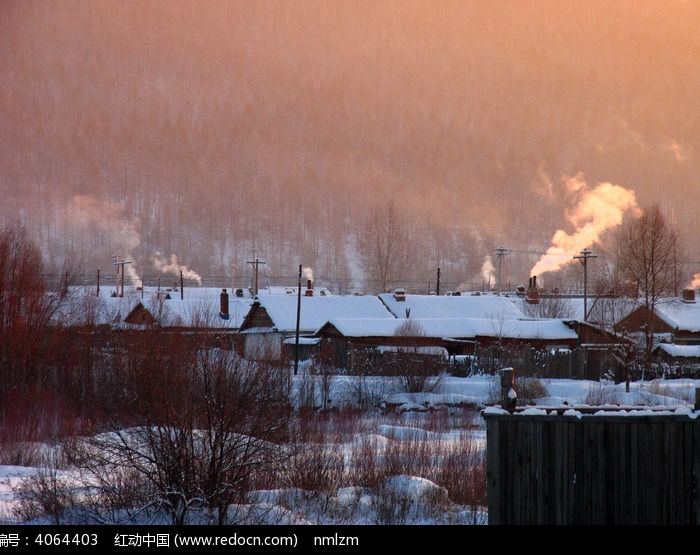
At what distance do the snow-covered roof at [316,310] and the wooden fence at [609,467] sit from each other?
1462 inches

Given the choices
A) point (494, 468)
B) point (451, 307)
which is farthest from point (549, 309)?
point (494, 468)

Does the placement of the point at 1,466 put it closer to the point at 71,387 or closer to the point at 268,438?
the point at 268,438

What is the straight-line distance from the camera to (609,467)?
8.21m

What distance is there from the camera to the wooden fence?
8172 millimetres

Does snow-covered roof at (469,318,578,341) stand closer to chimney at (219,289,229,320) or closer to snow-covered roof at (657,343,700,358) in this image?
snow-covered roof at (657,343,700,358)

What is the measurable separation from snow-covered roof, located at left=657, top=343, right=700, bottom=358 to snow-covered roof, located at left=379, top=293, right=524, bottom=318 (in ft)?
27.5

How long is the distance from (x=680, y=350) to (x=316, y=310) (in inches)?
845

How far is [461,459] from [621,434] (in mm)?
8217

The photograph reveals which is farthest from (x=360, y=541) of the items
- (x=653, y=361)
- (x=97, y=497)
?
(x=653, y=361)

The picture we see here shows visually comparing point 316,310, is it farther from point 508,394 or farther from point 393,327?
point 508,394

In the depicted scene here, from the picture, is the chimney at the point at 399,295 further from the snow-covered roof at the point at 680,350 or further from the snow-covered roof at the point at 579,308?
the snow-covered roof at the point at 680,350

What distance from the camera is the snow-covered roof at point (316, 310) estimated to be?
45.9 meters

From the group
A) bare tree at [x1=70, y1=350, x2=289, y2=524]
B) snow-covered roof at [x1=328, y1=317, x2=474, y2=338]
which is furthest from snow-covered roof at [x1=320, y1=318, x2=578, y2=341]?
bare tree at [x1=70, y1=350, x2=289, y2=524]

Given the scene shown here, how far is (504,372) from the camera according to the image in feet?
29.8
